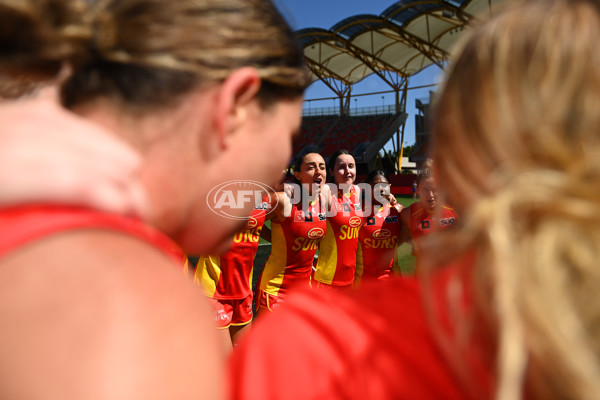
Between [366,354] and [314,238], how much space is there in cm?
427

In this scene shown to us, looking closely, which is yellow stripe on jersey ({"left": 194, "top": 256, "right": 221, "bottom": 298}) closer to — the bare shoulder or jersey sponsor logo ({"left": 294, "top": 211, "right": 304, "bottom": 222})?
jersey sponsor logo ({"left": 294, "top": 211, "right": 304, "bottom": 222})

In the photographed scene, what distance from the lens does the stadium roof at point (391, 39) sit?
77.4ft

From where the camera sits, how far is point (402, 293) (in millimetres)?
663

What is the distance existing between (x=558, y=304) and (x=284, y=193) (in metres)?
4.38

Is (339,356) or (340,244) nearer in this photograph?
(339,356)

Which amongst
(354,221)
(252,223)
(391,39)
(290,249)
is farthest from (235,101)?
(391,39)

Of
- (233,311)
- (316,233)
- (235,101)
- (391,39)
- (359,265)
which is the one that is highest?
(391,39)

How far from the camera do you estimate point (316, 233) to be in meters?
4.79

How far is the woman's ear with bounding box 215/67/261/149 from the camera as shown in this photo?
2.17 ft

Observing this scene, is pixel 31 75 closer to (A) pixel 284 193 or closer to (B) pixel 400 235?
(A) pixel 284 193

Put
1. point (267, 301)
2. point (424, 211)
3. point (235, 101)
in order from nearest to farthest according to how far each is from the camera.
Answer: point (235, 101), point (267, 301), point (424, 211)

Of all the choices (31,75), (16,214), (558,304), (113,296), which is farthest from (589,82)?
(31,75)

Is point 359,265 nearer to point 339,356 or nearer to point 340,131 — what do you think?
point 339,356

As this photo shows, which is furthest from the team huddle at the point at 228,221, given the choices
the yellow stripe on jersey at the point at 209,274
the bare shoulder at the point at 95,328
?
the yellow stripe on jersey at the point at 209,274
